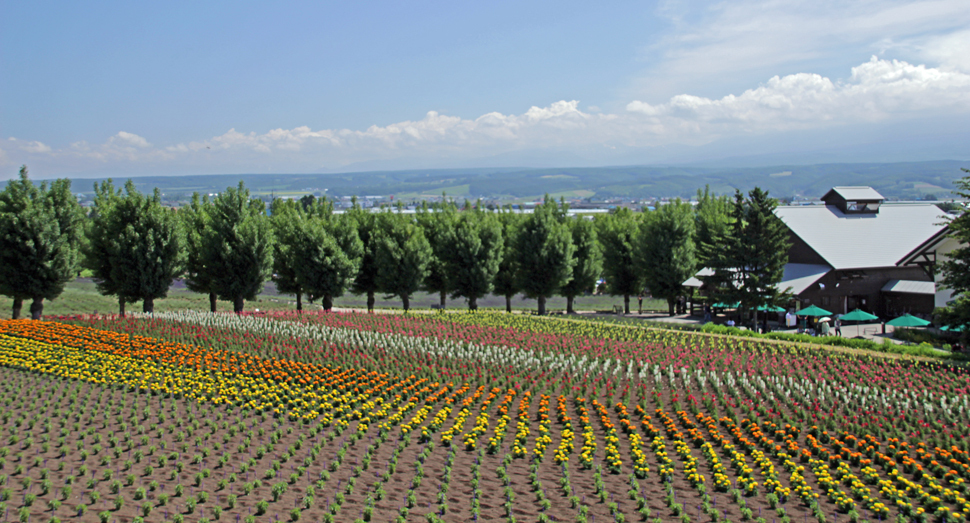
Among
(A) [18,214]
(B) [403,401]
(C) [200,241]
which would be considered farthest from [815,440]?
(A) [18,214]

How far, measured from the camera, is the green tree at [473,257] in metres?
42.2

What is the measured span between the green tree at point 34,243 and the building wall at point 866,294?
39838 mm

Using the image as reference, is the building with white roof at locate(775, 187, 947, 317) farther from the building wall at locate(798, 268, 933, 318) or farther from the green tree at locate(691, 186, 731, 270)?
the green tree at locate(691, 186, 731, 270)

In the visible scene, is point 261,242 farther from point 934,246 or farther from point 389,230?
point 934,246

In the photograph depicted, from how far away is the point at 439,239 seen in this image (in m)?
43.3

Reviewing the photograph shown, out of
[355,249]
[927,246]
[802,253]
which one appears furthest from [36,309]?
[927,246]

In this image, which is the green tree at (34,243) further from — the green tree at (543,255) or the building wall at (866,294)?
the building wall at (866,294)

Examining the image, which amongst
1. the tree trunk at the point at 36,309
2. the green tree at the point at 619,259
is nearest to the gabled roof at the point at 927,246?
the green tree at the point at 619,259

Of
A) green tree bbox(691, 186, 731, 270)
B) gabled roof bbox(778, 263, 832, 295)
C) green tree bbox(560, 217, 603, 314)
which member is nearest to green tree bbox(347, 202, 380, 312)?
green tree bbox(560, 217, 603, 314)

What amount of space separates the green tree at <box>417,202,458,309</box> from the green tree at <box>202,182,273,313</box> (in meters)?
10.7

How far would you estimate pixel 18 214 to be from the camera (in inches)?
1288

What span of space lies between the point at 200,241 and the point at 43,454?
26114 millimetres

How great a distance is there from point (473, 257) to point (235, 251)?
14.4 meters

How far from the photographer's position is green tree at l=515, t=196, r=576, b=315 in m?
42.7
